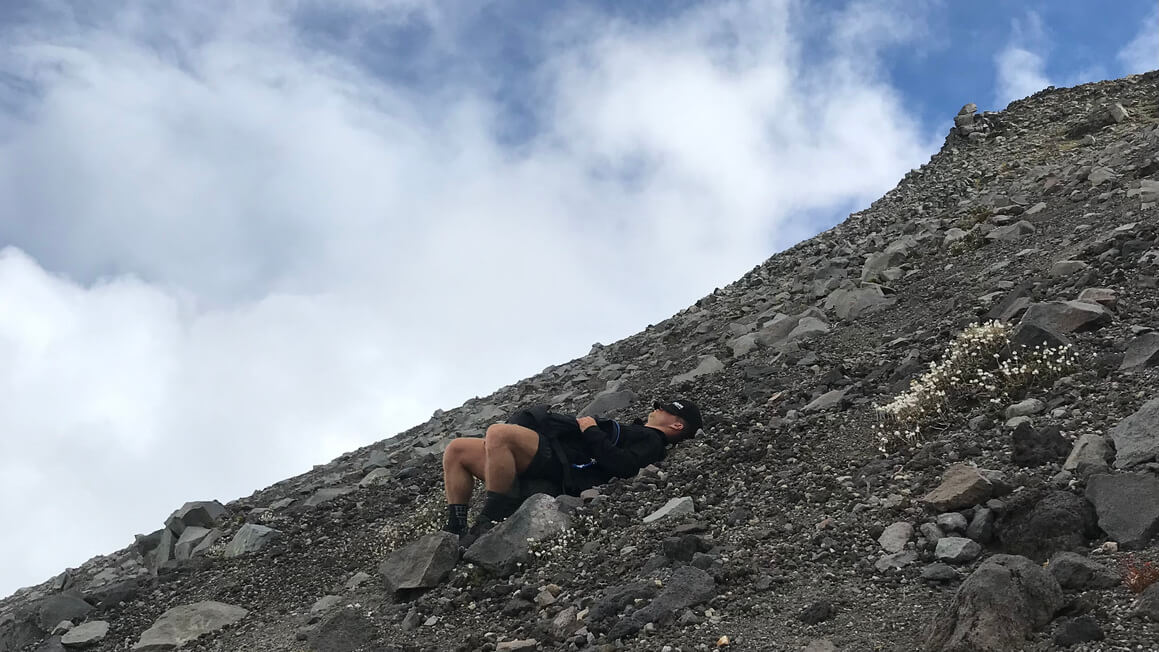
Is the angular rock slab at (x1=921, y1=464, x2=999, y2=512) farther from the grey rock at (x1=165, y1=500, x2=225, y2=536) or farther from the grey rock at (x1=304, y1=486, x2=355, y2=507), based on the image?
the grey rock at (x1=165, y1=500, x2=225, y2=536)

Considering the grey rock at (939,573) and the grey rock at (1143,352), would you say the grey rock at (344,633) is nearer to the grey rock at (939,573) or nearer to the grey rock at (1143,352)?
the grey rock at (939,573)

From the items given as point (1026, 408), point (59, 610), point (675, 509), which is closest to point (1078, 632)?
point (1026, 408)

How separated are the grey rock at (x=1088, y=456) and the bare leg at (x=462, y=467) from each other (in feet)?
16.8

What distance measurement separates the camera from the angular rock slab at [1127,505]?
196 inches

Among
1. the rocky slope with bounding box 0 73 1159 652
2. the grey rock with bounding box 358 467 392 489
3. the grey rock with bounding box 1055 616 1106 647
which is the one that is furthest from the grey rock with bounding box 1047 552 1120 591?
the grey rock with bounding box 358 467 392 489

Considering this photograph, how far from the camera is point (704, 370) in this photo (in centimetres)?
1287

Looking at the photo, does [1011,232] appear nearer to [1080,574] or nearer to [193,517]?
[1080,574]

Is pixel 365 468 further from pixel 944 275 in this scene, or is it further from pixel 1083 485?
pixel 1083 485

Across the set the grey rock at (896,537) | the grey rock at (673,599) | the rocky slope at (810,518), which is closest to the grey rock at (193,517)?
the rocky slope at (810,518)

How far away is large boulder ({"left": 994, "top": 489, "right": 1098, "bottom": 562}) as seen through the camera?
518 centimetres

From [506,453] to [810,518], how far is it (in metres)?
3.21

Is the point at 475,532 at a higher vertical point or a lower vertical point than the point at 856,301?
lower

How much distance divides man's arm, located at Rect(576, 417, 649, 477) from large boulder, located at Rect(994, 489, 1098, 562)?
4.04 metres

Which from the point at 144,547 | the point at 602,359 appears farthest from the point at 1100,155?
the point at 144,547
